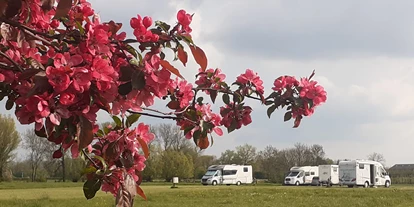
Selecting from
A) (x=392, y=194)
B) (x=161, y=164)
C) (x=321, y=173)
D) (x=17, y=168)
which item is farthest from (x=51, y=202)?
(x=17, y=168)

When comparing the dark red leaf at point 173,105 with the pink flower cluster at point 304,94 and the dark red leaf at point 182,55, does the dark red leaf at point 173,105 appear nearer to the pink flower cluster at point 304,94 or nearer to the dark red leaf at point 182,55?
the pink flower cluster at point 304,94

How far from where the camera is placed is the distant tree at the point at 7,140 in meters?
36.6

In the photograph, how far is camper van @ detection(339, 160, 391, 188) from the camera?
31.7m

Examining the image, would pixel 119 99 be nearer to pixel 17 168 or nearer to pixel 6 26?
pixel 6 26

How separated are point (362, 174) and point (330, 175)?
3187mm

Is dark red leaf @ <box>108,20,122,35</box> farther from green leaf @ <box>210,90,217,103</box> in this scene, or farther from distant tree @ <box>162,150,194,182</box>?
distant tree @ <box>162,150,194,182</box>

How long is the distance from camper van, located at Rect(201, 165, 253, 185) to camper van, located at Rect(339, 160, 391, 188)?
916cm

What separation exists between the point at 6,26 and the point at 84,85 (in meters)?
0.37

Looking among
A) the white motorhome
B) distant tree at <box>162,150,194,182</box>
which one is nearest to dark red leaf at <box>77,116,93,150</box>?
the white motorhome

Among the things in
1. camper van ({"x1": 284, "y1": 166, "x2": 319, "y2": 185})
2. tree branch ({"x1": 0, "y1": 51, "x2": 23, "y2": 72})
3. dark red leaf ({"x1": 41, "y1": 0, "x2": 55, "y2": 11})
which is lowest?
camper van ({"x1": 284, "y1": 166, "x2": 319, "y2": 185})

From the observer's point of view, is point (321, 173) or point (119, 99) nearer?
point (119, 99)

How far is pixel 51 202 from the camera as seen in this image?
1594 cm

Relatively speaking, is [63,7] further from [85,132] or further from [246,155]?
[246,155]

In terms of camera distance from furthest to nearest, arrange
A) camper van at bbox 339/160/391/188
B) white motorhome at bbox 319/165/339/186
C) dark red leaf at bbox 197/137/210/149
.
Result: 1. white motorhome at bbox 319/165/339/186
2. camper van at bbox 339/160/391/188
3. dark red leaf at bbox 197/137/210/149
